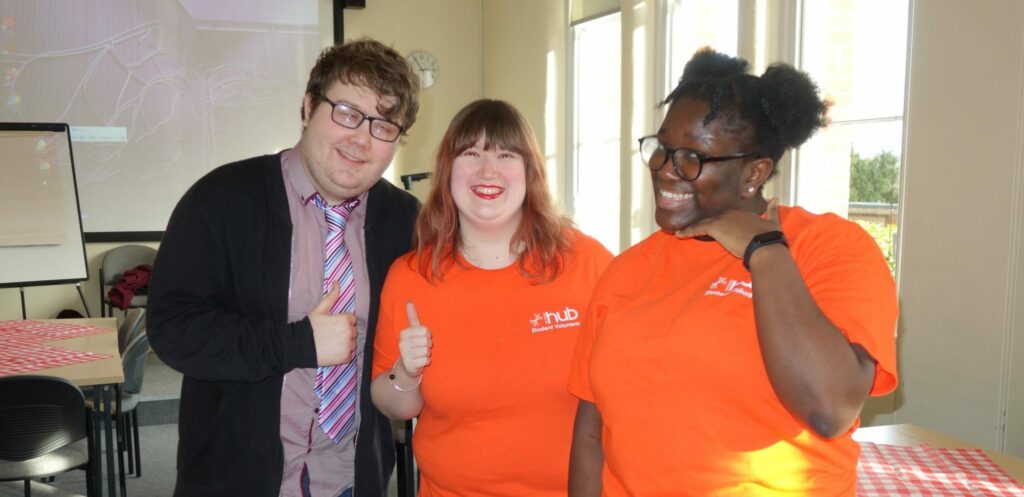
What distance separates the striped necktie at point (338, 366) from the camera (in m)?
1.74

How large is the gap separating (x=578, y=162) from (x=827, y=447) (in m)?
4.88

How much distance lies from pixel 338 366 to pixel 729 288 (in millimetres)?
956

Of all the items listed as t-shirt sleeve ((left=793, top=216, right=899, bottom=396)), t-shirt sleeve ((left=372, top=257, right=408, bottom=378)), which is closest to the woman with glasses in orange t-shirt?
t-shirt sleeve ((left=793, top=216, right=899, bottom=396))

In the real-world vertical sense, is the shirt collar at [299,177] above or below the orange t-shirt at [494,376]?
above

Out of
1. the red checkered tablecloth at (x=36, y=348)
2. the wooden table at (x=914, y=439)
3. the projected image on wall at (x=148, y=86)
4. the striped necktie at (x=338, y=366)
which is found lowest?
the red checkered tablecloth at (x=36, y=348)

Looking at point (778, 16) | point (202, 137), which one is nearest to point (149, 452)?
point (202, 137)

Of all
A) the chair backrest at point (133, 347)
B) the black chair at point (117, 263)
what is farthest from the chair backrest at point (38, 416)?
the black chair at point (117, 263)

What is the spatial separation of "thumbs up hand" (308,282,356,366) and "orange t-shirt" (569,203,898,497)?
0.61 m

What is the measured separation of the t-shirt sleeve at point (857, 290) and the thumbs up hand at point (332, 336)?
94 centimetres

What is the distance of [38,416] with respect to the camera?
2930 mm

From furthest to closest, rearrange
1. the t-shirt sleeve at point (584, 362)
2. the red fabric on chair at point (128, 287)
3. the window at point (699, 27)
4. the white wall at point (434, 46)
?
the white wall at point (434, 46) → the red fabric on chair at point (128, 287) → the window at point (699, 27) → the t-shirt sleeve at point (584, 362)

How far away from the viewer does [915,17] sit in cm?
287

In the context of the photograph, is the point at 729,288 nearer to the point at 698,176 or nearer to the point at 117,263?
the point at 698,176

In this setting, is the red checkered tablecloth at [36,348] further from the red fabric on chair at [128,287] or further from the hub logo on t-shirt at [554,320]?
the hub logo on t-shirt at [554,320]
